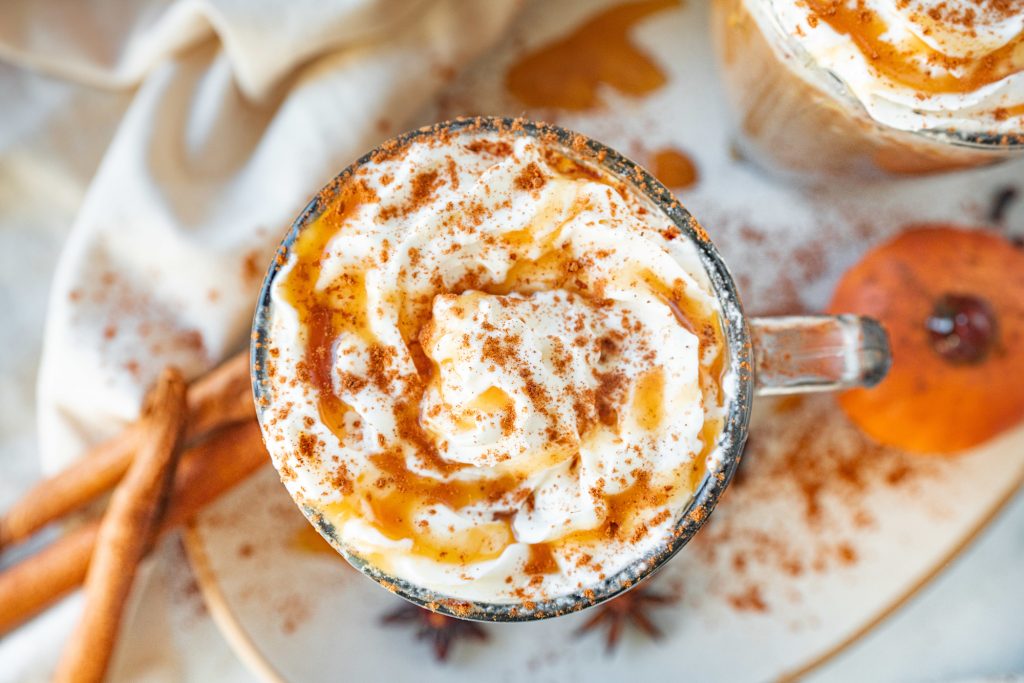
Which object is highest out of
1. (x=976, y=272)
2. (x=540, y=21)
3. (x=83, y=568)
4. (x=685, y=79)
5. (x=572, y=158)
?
(x=572, y=158)

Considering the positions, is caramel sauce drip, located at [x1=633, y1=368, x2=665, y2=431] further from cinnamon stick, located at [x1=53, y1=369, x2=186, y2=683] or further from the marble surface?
the marble surface

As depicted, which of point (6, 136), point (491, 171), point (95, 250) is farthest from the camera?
point (6, 136)

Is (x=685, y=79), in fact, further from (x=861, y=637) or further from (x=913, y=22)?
(x=861, y=637)

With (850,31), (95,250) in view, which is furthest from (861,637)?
(95,250)

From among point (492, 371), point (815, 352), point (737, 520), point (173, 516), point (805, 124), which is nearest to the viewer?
point (492, 371)

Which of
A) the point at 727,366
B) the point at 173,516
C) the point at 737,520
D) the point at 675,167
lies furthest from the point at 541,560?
the point at 675,167

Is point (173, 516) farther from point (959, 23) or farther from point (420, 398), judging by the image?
point (959, 23)

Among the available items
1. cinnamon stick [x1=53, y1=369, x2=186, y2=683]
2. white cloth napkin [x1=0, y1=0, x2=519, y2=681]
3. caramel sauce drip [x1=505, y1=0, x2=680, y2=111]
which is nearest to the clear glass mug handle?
caramel sauce drip [x1=505, y1=0, x2=680, y2=111]
